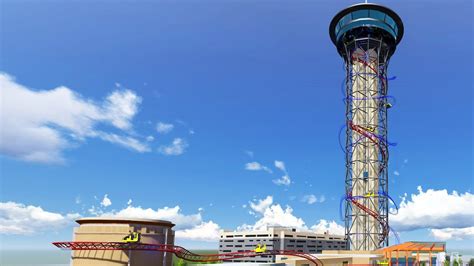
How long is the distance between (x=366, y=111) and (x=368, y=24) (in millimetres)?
20403

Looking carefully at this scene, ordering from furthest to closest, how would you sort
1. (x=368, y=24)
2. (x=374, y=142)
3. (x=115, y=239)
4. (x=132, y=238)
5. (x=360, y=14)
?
(x=360, y=14), (x=368, y=24), (x=374, y=142), (x=115, y=239), (x=132, y=238)

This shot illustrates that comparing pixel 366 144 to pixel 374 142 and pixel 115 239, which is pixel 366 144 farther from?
pixel 115 239

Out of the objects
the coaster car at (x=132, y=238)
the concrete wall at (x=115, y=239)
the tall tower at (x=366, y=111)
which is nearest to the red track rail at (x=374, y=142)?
the tall tower at (x=366, y=111)

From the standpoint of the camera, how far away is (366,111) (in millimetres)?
95250

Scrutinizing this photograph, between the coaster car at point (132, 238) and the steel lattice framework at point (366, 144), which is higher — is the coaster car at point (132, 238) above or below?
below

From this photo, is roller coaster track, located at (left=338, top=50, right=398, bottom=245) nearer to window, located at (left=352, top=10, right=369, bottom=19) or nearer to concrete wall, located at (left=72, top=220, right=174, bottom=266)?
window, located at (left=352, top=10, right=369, bottom=19)

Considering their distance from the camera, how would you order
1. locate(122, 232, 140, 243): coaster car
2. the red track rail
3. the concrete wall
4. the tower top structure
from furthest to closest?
1. the tower top structure
2. the red track rail
3. the concrete wall
4. locate(122, 232, 140, 243): coaster car

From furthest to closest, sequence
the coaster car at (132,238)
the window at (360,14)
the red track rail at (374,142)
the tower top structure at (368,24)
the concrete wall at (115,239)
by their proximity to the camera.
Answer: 1. the window at (360,14)
2. the tower top structure at (368,24)
3. the red track rail at (374,142)
4. the concrete wall at (115,239)
5. the coaster car at (132,238)

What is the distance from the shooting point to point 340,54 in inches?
4163

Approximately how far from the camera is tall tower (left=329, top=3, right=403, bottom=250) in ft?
295

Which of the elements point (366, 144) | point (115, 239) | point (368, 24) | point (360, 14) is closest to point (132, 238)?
point (115, 239)

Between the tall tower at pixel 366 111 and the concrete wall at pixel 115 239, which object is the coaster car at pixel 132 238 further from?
the tall tower at pixel 366 111

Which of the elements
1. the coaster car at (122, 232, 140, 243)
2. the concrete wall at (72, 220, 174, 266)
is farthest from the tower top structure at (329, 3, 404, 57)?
the coaster car at (122, 232, 140, 243)

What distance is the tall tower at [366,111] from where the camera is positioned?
90.1m
